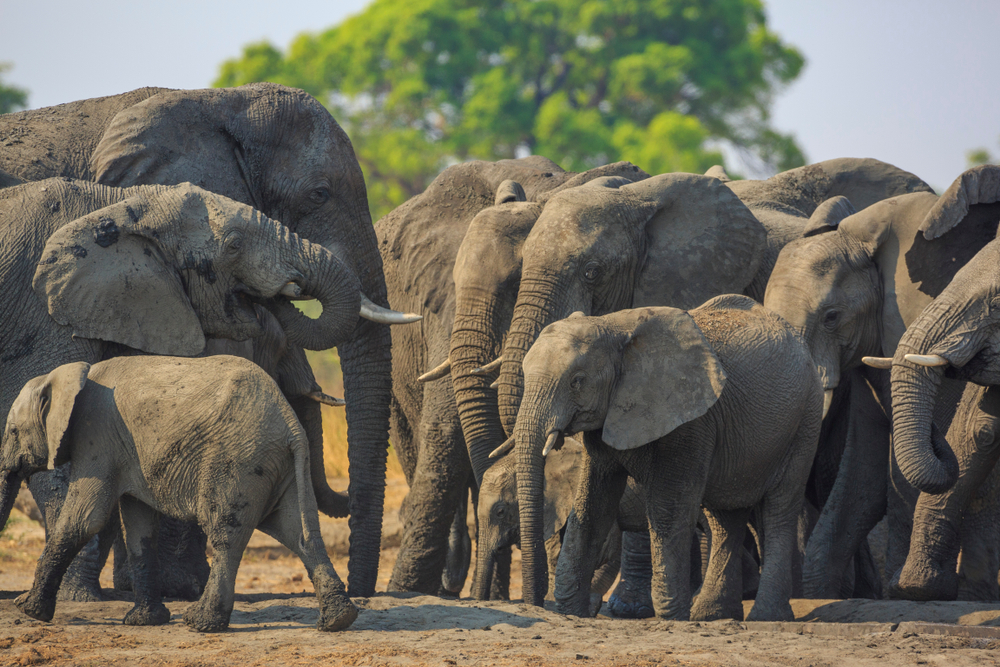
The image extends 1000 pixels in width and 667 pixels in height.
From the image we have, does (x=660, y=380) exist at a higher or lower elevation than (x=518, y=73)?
lower

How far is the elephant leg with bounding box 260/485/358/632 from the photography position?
5184 millimetres

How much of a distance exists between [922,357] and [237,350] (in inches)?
136

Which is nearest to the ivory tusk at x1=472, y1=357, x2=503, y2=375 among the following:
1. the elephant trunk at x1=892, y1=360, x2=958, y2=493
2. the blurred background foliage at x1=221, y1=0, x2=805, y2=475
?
the elephant trunk at x1=892, y1=360, x2=958, y2=493

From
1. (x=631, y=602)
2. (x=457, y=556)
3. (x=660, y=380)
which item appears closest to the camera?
(x=660, y=380)

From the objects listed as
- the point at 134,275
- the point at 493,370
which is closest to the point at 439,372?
the point at 493,370

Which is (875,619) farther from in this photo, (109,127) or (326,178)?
(109,127)

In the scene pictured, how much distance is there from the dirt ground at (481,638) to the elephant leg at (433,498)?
→ 1714 millimetres

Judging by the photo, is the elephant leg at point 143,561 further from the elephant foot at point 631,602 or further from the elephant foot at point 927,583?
the elephant foot at point 927,583

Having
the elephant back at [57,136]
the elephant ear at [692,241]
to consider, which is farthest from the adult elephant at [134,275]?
the elephant ear at [692,241]

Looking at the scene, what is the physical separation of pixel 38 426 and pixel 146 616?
891 mm

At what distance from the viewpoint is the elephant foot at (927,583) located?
676 cm

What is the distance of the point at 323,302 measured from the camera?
6207mm

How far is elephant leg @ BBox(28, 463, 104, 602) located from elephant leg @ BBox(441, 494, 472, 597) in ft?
10.4

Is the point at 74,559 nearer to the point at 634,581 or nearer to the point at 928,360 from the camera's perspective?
the point at 634,581
